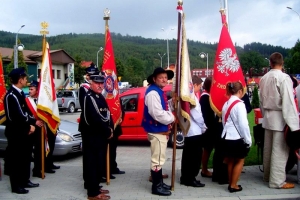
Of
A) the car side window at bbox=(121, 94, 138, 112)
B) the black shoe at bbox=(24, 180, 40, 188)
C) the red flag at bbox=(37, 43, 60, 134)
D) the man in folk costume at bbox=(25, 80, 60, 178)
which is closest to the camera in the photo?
the black shoe at bbox=(24, 180, 40, 188)

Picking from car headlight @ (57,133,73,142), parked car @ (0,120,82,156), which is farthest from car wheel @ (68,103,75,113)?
car headlight @ (57,133,73,142)

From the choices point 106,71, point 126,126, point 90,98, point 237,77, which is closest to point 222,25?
point 237,77

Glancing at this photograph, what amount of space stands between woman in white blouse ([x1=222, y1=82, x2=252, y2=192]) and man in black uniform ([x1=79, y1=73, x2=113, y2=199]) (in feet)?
6.19

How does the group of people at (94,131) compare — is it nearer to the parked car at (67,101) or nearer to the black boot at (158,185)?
the black boot at (158,185)

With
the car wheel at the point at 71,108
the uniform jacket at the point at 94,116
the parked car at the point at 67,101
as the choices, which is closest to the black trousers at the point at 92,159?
the uniform jacket at the point at 94,116

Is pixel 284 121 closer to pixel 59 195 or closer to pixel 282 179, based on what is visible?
pixel 282 179

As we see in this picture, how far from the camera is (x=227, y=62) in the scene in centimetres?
648

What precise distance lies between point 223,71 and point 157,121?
1.73m

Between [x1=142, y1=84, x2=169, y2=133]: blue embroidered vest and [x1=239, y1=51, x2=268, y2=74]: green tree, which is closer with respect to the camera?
[x1=142, y1=84, x2=169, y2=133]: blue embroidered vest

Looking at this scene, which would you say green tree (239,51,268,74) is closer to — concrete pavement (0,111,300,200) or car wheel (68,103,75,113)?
car wheel (68,103,75,113)

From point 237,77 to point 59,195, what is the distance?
3713 millimetres

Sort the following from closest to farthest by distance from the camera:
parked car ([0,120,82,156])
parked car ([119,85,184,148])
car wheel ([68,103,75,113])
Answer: parked car ([0,120,82,156]) → parked car ([119,85,184,148]) → car wheel ([68,103,75,113])

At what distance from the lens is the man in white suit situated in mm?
5641

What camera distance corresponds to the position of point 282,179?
5.88m
